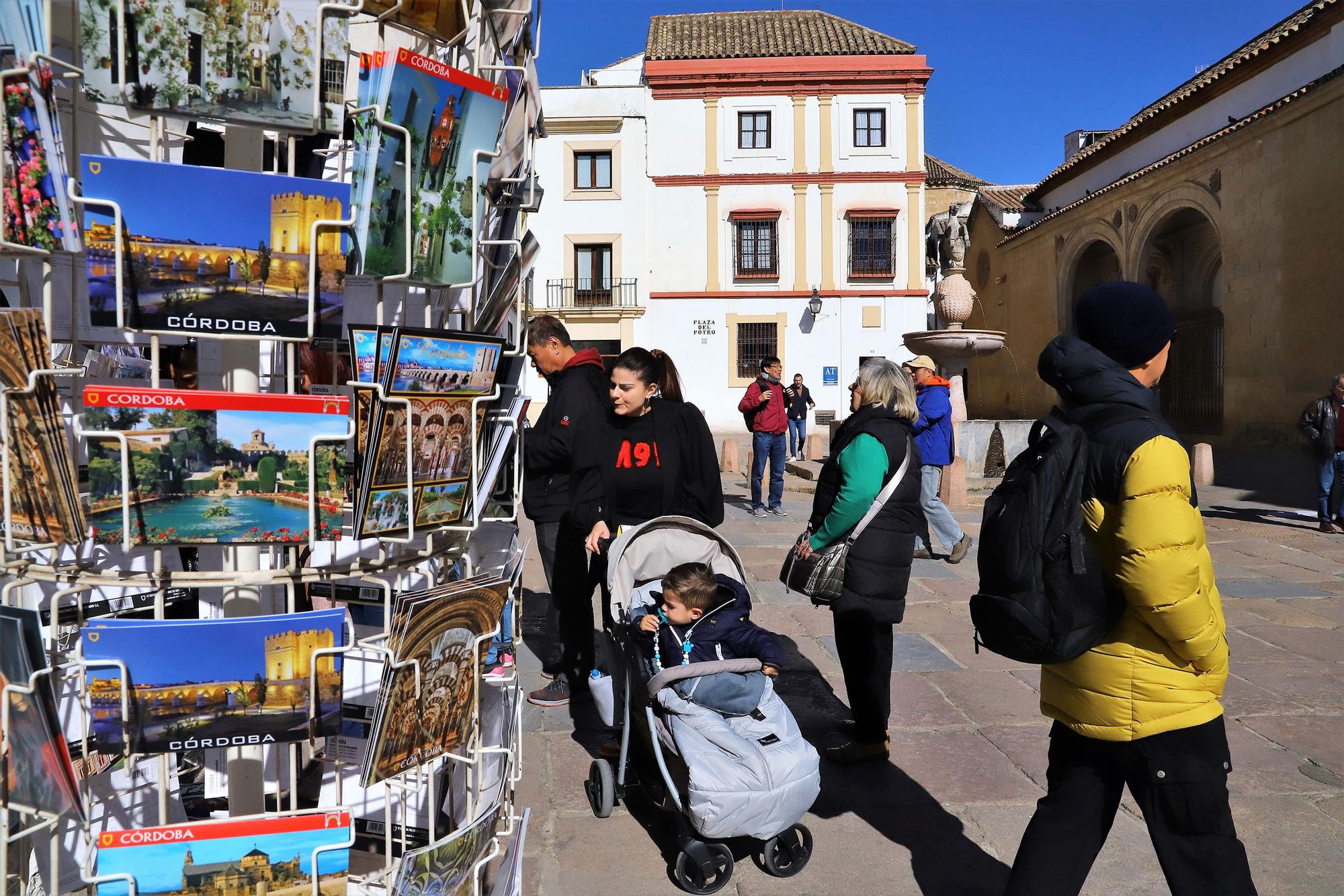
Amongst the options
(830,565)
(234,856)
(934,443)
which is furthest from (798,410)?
(234,856)

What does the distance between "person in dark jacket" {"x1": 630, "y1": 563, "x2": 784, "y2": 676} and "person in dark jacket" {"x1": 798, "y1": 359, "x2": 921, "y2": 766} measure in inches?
25.6

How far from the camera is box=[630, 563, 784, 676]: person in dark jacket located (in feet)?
11.0

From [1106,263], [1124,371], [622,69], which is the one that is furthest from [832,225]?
[1124,371]

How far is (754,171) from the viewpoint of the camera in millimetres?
29906

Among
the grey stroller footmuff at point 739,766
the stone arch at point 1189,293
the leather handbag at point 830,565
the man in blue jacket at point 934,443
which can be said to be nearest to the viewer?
the grey stroller footmuff at point 739,766

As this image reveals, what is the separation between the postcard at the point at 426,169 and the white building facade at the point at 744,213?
89.4 feet

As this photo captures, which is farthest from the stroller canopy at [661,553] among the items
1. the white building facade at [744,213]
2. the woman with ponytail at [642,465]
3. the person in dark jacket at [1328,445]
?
the white building facade at [744,213]

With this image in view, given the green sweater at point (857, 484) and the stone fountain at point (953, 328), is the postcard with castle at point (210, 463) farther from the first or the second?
the stone fountain at point (953, 328)

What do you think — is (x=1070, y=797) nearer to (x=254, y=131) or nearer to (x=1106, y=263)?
(x=254, y=131)

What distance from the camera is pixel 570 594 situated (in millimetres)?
4859

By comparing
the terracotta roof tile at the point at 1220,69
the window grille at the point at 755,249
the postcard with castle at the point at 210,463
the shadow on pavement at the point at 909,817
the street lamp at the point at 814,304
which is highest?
the terracotta roof tile at the point at 1220,69

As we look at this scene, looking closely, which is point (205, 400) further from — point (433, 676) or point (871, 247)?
point (871, 247)

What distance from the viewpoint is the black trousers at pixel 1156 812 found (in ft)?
7.43

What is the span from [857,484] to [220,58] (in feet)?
9.19
